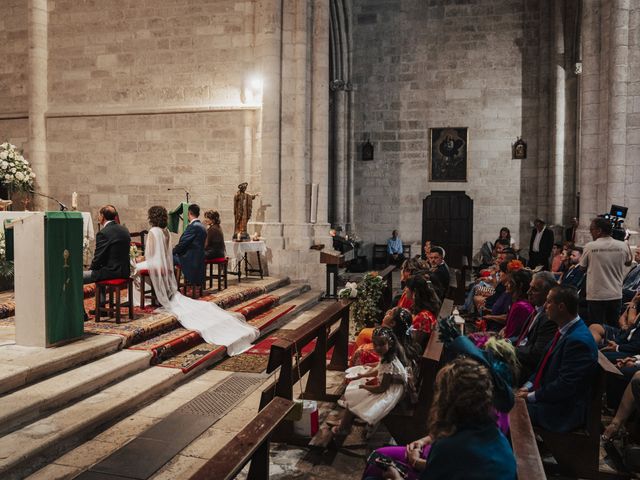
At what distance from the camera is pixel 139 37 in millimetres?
12312

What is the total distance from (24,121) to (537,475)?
43.9 ft

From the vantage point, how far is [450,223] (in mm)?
16719

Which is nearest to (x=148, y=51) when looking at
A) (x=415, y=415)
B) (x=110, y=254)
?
(x=110, y=254)

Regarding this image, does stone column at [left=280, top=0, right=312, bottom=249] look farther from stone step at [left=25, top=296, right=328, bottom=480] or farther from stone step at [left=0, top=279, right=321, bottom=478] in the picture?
stone step at [left=25, top=296, right=328, bottom=480]

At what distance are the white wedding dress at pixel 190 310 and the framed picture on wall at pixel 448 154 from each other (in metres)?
10.6

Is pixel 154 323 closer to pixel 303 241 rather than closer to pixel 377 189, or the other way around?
pixel 303 241

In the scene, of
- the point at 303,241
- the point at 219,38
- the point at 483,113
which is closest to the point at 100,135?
the point at 219,38

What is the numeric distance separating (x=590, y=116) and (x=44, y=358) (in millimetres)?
10137

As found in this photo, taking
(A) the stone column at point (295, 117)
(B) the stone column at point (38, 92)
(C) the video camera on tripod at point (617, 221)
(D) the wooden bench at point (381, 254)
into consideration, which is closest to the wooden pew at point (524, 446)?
(C) the video camera on tripod at point (617, 221)

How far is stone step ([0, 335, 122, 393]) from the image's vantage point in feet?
14.9

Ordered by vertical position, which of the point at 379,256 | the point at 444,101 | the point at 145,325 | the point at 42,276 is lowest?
the point at 379,256

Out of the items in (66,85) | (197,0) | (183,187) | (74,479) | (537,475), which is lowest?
(74,479)

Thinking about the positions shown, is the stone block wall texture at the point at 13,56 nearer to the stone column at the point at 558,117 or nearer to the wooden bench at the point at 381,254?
the wooden bench at the point at 381,254

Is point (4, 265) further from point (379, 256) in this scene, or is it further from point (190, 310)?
point (379, 256)
